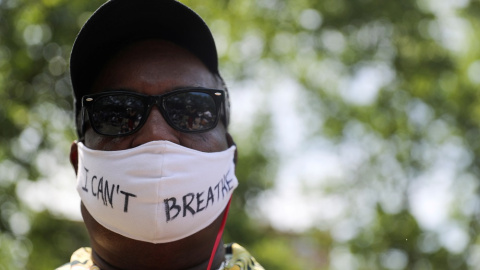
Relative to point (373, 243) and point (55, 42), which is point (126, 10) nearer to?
point (55, 42)

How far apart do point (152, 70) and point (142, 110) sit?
190mm

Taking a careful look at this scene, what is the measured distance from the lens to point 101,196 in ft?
8.28

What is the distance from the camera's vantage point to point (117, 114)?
2533 mm

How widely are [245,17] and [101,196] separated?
15070mm

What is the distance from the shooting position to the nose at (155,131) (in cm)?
249

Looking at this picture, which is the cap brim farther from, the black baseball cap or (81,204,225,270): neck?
(81,204,225,270): neck

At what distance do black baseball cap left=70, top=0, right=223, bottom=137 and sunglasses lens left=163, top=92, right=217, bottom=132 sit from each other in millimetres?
256

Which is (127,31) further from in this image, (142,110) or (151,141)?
(151,141)

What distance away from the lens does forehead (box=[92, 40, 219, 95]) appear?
2574 mm

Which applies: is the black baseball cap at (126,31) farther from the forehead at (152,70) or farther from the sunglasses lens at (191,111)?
the sunglasses lens at (191,111)

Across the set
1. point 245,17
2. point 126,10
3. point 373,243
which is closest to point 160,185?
point 126,10

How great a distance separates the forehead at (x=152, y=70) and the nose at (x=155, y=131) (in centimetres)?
11

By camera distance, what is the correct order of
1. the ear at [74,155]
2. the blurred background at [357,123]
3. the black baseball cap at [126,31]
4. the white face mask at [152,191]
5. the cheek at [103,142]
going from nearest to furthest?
the white face mask at [152,191], the cheek at [103,142], the black baseball cap at [126,31], the ear at [74,155], the blurred background at [357,123]

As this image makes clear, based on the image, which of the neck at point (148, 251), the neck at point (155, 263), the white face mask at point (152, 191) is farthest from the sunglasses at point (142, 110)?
the neck at point (155, 263)
